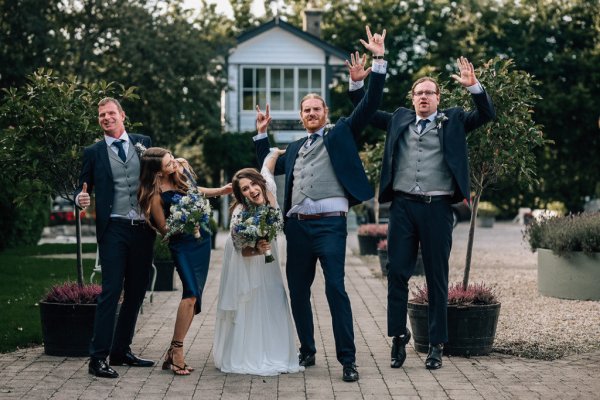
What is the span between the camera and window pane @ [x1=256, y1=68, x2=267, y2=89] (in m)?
43.2

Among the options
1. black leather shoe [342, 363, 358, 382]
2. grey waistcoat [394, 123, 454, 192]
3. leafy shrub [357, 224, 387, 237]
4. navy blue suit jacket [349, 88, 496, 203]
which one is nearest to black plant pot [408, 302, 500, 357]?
navy blue suit jacket [349, 88, 496, 203]

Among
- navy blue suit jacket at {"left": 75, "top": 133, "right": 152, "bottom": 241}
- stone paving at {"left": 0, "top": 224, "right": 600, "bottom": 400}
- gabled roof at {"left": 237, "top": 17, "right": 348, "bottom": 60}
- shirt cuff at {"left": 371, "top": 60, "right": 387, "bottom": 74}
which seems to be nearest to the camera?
stone paving at {"left": 0, "top": 224, "right": 600, "bottom": 400}

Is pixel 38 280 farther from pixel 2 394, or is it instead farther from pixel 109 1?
pixel 109 1

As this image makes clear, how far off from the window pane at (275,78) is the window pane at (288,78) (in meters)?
0.20

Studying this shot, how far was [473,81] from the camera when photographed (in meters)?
8.24

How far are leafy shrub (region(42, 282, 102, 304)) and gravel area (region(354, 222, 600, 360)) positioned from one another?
3.47 metres

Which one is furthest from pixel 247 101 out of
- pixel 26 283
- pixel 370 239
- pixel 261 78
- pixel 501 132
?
pixel 501 132

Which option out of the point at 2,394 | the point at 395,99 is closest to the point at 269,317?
the point at 2,394

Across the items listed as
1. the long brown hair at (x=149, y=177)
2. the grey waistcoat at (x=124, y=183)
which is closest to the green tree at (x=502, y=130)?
the long brown hair at (x=149, y=177)

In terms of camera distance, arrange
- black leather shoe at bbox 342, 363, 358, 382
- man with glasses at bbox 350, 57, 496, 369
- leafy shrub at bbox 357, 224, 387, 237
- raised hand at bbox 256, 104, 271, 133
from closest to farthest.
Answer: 1. black leather shoe at bbox 342, 363, 358, 382
2. man with glasses at bbox 350, 57, 496, 369
3. raised hand at bbox 256, 104, 271, 133
4. leafy shrub at bbox 357, 224, 387, 237

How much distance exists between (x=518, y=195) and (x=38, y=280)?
1395 inches

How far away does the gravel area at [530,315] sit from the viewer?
9.59 metres

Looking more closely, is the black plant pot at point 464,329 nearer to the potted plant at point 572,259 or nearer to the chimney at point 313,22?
the potted plant at point 572,259

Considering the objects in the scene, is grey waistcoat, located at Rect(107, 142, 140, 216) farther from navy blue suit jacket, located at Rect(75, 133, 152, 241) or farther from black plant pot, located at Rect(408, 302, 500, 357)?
black plant pot, located at Rect(408, 302, 500, 357)
